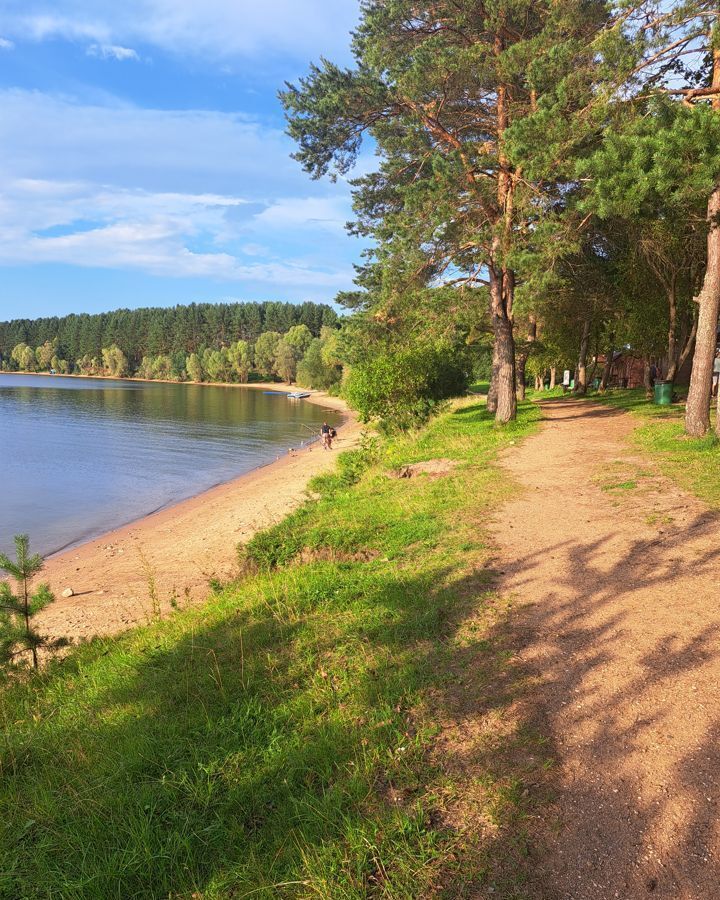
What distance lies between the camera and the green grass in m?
3.01

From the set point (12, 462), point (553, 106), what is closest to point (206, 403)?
point (12, 462)

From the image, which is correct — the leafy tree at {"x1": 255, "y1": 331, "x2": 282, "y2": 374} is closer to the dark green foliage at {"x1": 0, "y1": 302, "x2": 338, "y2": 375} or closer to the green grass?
the dark green foliage at {"x1": 0, "y1": 302, "x2": 338, "y2": 375}

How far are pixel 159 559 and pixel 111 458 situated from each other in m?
20.7

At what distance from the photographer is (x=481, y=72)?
16109 millimetres

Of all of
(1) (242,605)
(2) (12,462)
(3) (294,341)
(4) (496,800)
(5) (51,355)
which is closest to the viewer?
(4) (496,800)

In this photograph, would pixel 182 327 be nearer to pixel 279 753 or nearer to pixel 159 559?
pixel 159 559

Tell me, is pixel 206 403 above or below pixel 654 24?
below

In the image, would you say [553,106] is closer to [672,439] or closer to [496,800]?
[672,439]

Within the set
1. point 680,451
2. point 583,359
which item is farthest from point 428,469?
point 583,359

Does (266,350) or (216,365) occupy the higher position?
(266,350)

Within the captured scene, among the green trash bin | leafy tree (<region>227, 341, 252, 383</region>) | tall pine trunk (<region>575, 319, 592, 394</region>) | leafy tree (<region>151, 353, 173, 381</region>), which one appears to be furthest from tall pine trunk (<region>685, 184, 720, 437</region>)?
leafy tree (<region>151, 353, 173, 381</region>)

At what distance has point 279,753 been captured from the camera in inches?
153

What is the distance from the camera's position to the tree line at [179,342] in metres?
131

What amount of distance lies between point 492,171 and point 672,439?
37.2 feet
